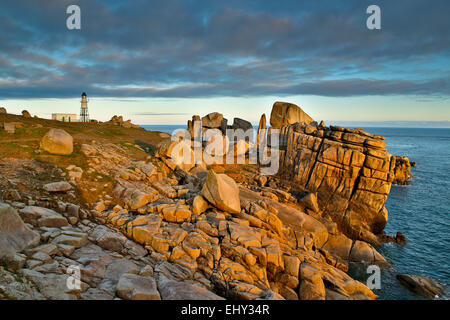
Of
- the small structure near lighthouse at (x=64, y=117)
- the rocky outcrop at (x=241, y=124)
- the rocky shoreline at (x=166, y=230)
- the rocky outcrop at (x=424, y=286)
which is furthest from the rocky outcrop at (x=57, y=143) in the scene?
the small structure near lighthouse at (x=64, y=117)

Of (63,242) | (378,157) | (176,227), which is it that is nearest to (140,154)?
(176,227)

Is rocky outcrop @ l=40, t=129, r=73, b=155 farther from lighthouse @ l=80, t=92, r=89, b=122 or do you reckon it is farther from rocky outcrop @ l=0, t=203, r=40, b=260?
lighthouse @ l=80, t=92, r=89, b=122

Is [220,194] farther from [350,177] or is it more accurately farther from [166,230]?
[350,177]

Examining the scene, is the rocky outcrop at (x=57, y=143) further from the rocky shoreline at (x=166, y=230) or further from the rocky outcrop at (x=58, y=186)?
the rocky outcrop at (x=58, y=186)

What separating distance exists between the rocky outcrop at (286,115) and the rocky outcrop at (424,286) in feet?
117

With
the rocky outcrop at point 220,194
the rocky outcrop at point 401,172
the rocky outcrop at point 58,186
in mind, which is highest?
the rocky outcrop at point 58,186

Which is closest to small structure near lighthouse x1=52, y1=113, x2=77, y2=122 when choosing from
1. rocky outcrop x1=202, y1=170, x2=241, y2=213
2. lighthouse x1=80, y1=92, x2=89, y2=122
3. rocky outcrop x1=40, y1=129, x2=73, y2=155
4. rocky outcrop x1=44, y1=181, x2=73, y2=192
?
lighthouse x1=80, y1=92, x2=89, y2=122

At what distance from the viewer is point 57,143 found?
2212 centimetres

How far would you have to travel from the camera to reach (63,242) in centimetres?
1220

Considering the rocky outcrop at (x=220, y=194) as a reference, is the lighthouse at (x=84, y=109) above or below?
above

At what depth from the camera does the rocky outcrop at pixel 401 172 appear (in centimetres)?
6380

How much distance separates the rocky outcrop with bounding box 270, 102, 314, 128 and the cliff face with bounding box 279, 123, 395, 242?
14814mm

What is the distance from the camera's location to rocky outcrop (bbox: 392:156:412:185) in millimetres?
63800

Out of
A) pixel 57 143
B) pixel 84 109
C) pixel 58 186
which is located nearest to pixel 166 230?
pixel 58 186
